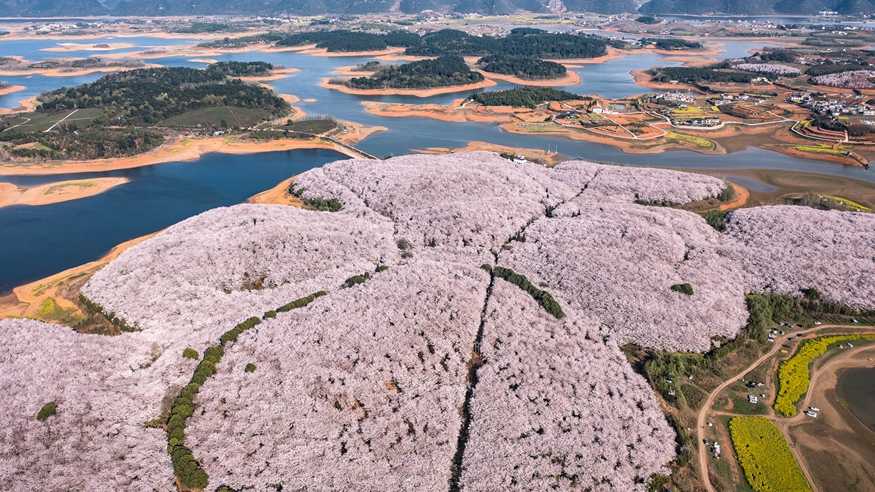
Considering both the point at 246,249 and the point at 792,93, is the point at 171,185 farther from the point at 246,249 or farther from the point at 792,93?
the point at 792,93

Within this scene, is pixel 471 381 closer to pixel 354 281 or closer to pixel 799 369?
pixel 354 281

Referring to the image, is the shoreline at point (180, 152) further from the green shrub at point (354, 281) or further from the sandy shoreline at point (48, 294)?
the green shrub at point (354, 281)

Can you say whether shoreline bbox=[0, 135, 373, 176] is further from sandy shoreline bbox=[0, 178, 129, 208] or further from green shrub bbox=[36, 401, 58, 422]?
green shrub bbox=[36, 401, 58, 422]

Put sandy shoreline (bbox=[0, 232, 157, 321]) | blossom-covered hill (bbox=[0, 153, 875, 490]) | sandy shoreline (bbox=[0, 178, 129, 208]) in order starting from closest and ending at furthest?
blossom-covered hill (bbox=[0, 153, 875, 490]), sandy shoreline (bbox=[0, 232, 157, 321]), sandy shoreline (bbox=[0, 178, 129, 208])

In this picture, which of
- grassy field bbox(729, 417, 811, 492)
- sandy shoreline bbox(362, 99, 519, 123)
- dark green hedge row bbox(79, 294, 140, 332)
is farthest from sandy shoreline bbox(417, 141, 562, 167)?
dark green hedge row bbox(79, 294, 140, 332)

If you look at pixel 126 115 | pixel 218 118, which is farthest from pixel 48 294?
pixel 126 115

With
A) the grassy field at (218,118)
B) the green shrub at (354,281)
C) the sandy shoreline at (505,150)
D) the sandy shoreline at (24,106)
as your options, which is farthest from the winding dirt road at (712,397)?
the sandy shoreline at (24,106)
